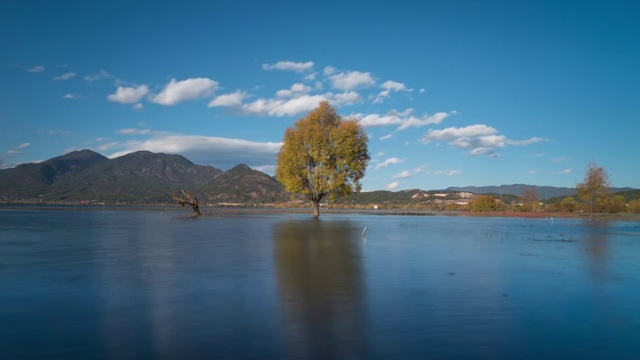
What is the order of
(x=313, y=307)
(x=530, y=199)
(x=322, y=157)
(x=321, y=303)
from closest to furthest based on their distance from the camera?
(x=313, y=307)
(x=321, y=303)
(x=322, y=157)
(x=530, y=199)

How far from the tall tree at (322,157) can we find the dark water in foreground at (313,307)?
42.3 metres

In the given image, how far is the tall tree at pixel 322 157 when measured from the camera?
203ft

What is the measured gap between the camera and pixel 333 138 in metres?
A: 62.2

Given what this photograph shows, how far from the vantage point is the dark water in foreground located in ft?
25.0

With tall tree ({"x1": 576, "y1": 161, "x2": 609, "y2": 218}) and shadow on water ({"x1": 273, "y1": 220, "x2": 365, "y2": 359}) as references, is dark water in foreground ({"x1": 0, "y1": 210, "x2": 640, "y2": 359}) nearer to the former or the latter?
shadow on water ({"x1": 273, "y1": 220, "x2": 365, "y2": 359})

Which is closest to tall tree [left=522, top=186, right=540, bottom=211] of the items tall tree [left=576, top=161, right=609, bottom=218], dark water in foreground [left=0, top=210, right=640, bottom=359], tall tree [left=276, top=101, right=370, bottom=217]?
tall tree [left=576, top=161, right=609, bottom=218]

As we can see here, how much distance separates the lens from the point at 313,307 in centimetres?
1032

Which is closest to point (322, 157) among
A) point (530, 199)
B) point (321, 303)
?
point (321, 303)

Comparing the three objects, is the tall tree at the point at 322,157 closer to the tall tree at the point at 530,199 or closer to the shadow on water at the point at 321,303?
the shadow on water at the point at 321,303

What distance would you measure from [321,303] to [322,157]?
51.6m

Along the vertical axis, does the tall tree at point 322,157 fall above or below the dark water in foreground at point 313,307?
above

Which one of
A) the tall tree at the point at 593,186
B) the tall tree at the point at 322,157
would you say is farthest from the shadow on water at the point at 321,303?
the tall tree at the point at 593,186

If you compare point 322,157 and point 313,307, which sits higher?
point 322,157

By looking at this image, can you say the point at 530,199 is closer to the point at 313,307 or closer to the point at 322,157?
the point at 322,157
